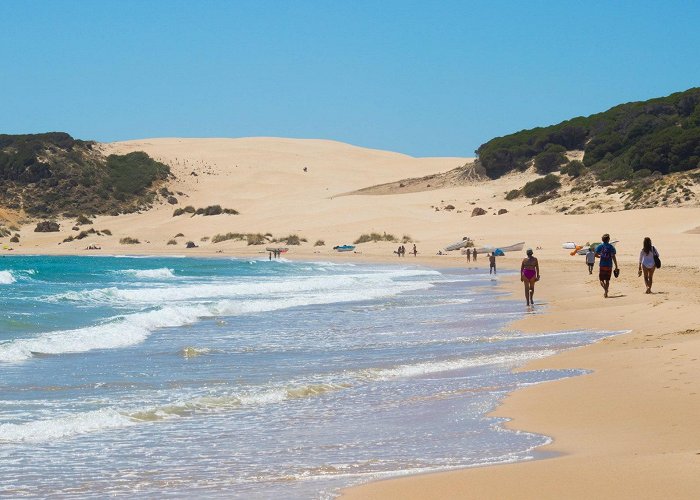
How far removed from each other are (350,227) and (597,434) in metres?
59.3

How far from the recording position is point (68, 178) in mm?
90062

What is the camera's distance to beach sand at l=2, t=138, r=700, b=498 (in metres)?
6.39

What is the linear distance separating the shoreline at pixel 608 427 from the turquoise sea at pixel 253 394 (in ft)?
1.12

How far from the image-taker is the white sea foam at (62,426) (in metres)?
8.58

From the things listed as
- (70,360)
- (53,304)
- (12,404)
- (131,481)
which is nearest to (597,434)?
(131,481)

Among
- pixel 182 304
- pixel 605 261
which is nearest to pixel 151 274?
pixel 182 304

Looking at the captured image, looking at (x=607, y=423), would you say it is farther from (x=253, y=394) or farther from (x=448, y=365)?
(x=448, y=365)

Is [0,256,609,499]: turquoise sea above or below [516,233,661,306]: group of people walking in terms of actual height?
below

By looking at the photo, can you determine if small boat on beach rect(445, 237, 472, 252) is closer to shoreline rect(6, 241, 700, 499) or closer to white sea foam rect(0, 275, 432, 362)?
white sea foam rect(0, 275, 432, 362)

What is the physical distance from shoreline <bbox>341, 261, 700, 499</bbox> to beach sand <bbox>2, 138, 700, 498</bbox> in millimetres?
20

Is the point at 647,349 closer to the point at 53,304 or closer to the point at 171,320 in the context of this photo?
the point at 171,320

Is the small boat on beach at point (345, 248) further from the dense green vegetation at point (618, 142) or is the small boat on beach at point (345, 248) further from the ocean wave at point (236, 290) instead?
the ocean wave at point (236, 290)

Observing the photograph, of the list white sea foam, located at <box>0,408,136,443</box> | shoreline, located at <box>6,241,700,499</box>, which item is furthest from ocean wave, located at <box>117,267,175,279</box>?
white sea foam, located at <box>0,408,136,443</box>

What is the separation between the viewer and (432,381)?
1138 cm
